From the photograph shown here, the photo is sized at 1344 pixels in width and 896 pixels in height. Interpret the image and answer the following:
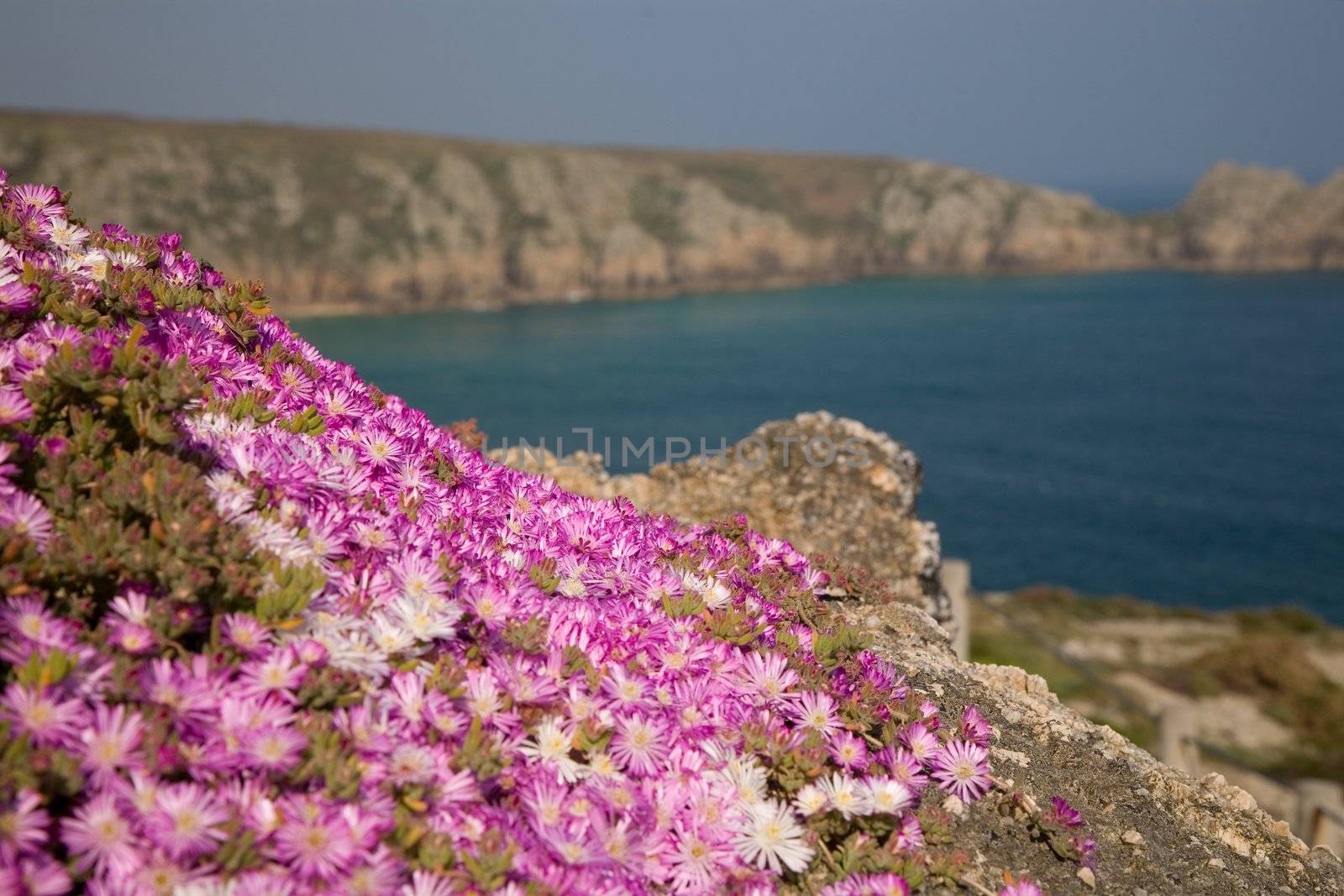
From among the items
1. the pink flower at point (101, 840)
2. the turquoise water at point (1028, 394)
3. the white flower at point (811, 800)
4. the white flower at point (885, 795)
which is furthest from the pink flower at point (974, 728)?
the turquoise water at point (1028, 394)

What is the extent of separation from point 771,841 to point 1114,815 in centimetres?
136

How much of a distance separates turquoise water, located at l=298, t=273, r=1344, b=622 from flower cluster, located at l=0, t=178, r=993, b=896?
38.9 meters

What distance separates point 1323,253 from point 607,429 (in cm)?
15420

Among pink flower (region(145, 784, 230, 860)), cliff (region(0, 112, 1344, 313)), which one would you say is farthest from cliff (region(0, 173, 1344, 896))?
cliff (region(0, 112, 1344, 313))

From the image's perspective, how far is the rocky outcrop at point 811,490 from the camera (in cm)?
624

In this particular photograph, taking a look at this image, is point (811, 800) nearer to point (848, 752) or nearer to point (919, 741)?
point (848, 752)

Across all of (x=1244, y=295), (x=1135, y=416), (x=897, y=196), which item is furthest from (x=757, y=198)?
(x=1135, y=416)

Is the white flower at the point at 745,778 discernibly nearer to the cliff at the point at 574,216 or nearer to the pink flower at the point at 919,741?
the pink flower at the point at 919,741

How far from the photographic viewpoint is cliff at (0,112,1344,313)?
132 metres

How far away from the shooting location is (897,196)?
188125 millimetres

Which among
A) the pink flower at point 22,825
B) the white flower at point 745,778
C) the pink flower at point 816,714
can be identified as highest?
the pink flower at point 22,825

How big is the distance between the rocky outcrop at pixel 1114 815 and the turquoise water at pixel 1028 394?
126 ft

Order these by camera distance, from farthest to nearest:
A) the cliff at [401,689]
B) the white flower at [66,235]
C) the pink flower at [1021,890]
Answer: the white flower at [66,235] → the pink flower at [1021,890] → the cliff at [401,689]

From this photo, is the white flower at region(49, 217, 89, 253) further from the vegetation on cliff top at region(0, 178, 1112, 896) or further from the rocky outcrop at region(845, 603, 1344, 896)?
the rocky outcrop at region(845, 603, 1344, 896)
